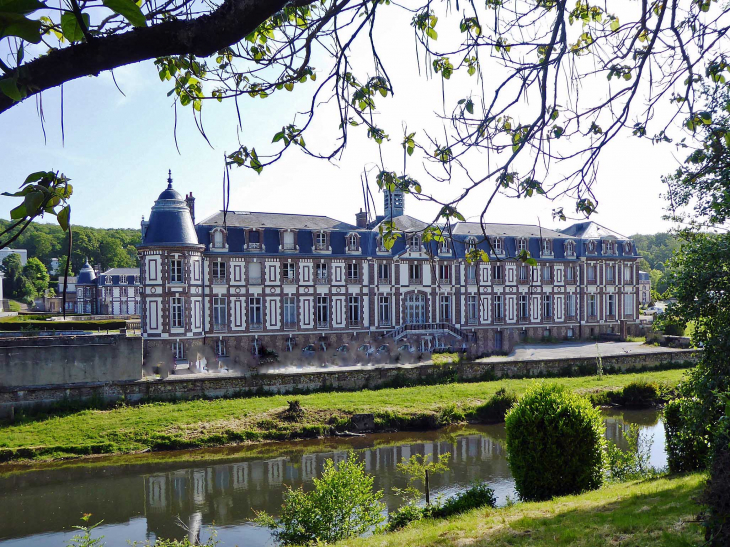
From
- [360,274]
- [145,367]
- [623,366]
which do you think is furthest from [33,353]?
[623,366]

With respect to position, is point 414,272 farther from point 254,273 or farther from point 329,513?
point 329,513

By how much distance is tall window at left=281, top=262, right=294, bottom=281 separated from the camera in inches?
1024

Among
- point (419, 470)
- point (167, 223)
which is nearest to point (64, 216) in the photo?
point (419, 470)

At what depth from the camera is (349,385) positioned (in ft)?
66.3

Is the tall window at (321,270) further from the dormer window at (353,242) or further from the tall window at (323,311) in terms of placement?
the dormer window at (353,242)

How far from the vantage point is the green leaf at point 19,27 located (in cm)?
100

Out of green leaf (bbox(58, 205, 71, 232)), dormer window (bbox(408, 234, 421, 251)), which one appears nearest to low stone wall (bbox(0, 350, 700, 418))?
dormer window (bbox(408, 234, 421, 251))

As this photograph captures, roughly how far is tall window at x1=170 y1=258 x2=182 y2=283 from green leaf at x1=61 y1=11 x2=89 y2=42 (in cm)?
2291

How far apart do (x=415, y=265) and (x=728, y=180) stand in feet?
70.3

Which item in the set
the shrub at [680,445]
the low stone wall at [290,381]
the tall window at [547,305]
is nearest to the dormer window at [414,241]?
the shrub at [680,445]

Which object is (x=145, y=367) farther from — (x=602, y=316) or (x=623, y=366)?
(x=602, y=316)

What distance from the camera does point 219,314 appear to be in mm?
24656

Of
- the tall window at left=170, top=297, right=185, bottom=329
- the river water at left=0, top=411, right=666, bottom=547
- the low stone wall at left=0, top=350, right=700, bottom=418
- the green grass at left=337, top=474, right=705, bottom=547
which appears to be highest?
the tall window at left=170, top=297, right=185, bottom=329

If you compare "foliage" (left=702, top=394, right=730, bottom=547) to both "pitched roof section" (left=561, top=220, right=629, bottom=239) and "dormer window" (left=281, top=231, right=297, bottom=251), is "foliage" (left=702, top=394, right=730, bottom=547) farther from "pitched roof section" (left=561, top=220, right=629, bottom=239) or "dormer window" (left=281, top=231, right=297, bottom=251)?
"pitched roof section" (left=561, top=220, right=629, bottom=239)
